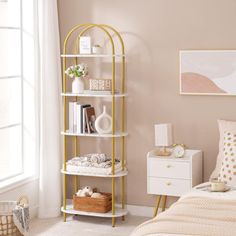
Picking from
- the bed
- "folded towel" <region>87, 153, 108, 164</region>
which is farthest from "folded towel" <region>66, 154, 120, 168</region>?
the bed

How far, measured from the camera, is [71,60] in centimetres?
589

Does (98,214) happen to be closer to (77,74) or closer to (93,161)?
(93,161)

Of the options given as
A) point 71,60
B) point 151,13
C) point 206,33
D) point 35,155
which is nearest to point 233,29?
point 206,33

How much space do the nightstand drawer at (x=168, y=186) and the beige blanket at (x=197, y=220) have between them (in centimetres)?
91

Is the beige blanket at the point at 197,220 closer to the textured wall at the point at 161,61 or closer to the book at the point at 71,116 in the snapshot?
the textured wall at the point at 161,61

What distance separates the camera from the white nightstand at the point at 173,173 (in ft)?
16.8

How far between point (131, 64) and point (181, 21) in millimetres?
620

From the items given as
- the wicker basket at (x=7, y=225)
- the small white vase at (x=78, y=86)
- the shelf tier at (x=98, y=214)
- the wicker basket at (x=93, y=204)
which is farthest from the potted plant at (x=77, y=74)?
the wicker basket at (x=7, y=225)

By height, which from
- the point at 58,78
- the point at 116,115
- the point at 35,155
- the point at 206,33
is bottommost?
the point at 35,155

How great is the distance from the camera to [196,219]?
12.1 feet

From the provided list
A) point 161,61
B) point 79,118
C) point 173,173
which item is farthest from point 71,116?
point 173,173

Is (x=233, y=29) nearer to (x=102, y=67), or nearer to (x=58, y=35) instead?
(x=102, y=67)

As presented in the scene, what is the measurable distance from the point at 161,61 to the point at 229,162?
124 cm

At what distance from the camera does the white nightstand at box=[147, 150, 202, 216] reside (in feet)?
16.8
